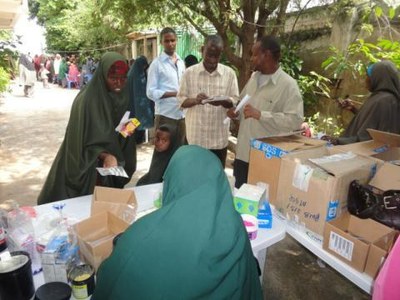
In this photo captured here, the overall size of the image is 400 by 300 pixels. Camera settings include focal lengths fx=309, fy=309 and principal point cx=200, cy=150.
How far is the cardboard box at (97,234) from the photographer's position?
3.73 feet

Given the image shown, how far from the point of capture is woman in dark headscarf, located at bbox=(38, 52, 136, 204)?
6.53ft

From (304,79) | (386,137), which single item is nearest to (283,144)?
(386,137)

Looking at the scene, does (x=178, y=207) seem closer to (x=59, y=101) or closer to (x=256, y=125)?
(x=256, y=125)

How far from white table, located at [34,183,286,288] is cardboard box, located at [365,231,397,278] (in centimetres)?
42

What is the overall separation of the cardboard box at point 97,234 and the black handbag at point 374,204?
1.02 metres

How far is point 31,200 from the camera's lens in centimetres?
378

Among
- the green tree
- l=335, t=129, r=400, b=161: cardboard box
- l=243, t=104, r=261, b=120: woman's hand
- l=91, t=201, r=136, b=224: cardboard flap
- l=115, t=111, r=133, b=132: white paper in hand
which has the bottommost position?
l=91, t=201, r=136, b=224: cardboard flap

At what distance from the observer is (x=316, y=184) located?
1422 millimetres

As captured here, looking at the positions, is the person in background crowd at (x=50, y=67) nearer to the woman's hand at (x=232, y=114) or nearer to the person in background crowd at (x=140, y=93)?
the person in background crowd at (x=140, y=93)

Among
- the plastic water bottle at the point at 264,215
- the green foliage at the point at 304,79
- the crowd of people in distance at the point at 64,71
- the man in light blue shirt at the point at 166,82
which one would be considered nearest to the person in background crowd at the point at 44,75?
the crowd of people in distance at the point at 64,71

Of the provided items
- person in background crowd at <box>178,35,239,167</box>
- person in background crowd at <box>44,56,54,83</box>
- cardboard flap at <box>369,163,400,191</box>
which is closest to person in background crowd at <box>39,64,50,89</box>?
person in background crowd at <box>44,56,54,83</box>

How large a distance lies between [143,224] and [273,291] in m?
2.10

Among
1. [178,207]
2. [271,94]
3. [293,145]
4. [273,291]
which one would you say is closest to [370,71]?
[271,94]

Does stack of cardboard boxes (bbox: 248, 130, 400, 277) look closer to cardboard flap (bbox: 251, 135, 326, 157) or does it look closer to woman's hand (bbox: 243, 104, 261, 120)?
cardboard flap (bbox: 251, 135, 326, 157)
